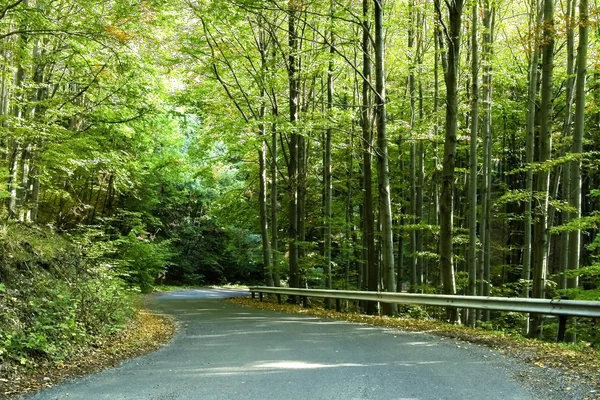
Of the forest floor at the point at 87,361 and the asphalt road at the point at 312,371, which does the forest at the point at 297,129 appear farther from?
the asphalt road at the point at 312,371

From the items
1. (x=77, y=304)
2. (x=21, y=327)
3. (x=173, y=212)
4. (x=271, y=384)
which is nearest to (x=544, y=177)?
(x=271, y=384)

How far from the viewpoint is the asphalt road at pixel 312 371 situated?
5.04 m

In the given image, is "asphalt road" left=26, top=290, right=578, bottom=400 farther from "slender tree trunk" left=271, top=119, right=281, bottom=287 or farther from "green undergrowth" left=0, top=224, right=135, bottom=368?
"slender tree trunk" left=271, top=119, right=281, bottom=287

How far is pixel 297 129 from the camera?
1485 cm

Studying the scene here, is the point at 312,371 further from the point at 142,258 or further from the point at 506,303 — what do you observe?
the point at 142,258

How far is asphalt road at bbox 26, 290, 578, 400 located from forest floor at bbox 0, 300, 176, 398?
282 millimetres

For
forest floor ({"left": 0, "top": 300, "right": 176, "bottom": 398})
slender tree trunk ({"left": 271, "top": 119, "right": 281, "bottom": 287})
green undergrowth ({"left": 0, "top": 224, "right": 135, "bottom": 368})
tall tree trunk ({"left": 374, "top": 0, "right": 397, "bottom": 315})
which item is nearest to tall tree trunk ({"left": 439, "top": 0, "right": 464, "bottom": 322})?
tall tree trunk ({"left": 374, "top": 0, "right": 397, "bottom": 315})

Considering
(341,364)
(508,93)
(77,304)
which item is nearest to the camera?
(341,364)

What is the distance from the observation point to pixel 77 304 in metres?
8.07

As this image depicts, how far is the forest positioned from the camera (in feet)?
34.6

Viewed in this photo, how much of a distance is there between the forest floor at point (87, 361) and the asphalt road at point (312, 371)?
11.1 inches

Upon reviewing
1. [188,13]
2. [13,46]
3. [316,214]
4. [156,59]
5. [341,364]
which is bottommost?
[341,364]

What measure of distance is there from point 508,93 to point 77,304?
19066 mm

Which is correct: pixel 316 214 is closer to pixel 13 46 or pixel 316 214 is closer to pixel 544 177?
pixel 544 177
